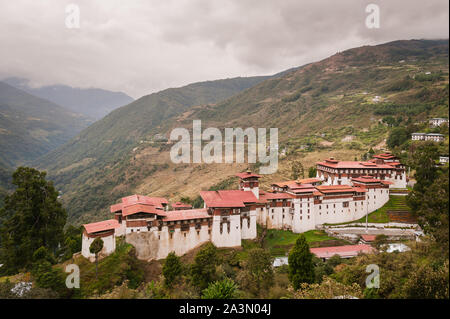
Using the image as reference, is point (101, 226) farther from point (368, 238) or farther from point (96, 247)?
point (368, 238)

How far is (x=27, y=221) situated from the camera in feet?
93.4

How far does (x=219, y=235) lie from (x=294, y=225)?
1156 cm

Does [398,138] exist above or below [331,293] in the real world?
above

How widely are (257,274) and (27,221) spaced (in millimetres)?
25556

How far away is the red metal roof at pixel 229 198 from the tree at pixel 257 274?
8004 mm

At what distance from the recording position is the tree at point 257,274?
1856cm

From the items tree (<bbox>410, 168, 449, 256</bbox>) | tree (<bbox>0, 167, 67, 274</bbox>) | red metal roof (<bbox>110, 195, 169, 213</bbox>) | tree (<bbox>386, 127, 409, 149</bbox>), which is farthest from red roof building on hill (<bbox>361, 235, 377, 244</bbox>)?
tree (<bbox>0, 167, 67, 274</bbox>)

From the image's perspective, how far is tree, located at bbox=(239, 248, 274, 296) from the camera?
1856 cm

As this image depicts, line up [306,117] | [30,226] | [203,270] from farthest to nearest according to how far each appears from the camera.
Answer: [306,117] < [30,226] < [203,270]

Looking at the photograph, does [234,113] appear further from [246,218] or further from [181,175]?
[246,218]

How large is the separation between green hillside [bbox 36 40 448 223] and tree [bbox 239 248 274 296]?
35.7 meters

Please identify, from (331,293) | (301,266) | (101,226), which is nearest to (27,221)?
(101,226)
